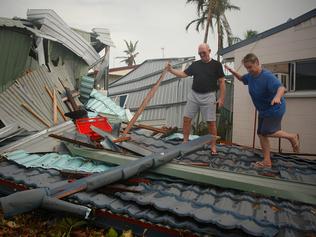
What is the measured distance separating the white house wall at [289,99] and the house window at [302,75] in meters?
0.19

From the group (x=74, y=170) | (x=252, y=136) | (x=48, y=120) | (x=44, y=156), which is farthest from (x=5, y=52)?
(x=252, y=136)

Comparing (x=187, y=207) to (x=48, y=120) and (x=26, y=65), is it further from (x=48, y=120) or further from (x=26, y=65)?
(x=26, y=65)

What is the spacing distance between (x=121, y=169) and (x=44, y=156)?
1.74 meters

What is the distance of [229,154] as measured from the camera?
455cm

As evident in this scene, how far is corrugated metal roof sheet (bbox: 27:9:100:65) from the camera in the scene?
22.7 ft

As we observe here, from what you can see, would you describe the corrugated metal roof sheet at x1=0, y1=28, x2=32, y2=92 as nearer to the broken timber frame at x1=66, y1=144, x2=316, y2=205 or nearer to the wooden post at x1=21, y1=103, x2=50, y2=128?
the wooden post at x1=21, y1=103, x2=50, y2=128

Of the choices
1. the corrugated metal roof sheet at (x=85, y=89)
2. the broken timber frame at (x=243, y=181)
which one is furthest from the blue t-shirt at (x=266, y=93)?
the corrugated metal roof sheet at (x=85, y=89)

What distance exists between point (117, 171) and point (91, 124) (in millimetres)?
1997

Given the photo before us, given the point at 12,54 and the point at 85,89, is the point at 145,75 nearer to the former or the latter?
the point at 85,89

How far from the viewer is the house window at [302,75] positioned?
6359mm

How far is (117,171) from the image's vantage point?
300cm

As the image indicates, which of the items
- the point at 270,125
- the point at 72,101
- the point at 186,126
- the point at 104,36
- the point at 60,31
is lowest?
the point at 186,126

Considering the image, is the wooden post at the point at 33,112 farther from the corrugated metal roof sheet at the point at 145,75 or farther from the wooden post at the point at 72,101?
the corrugated metal roof sheet at the point at 145,75

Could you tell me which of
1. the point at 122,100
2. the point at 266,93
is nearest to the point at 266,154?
the point at 266,93
